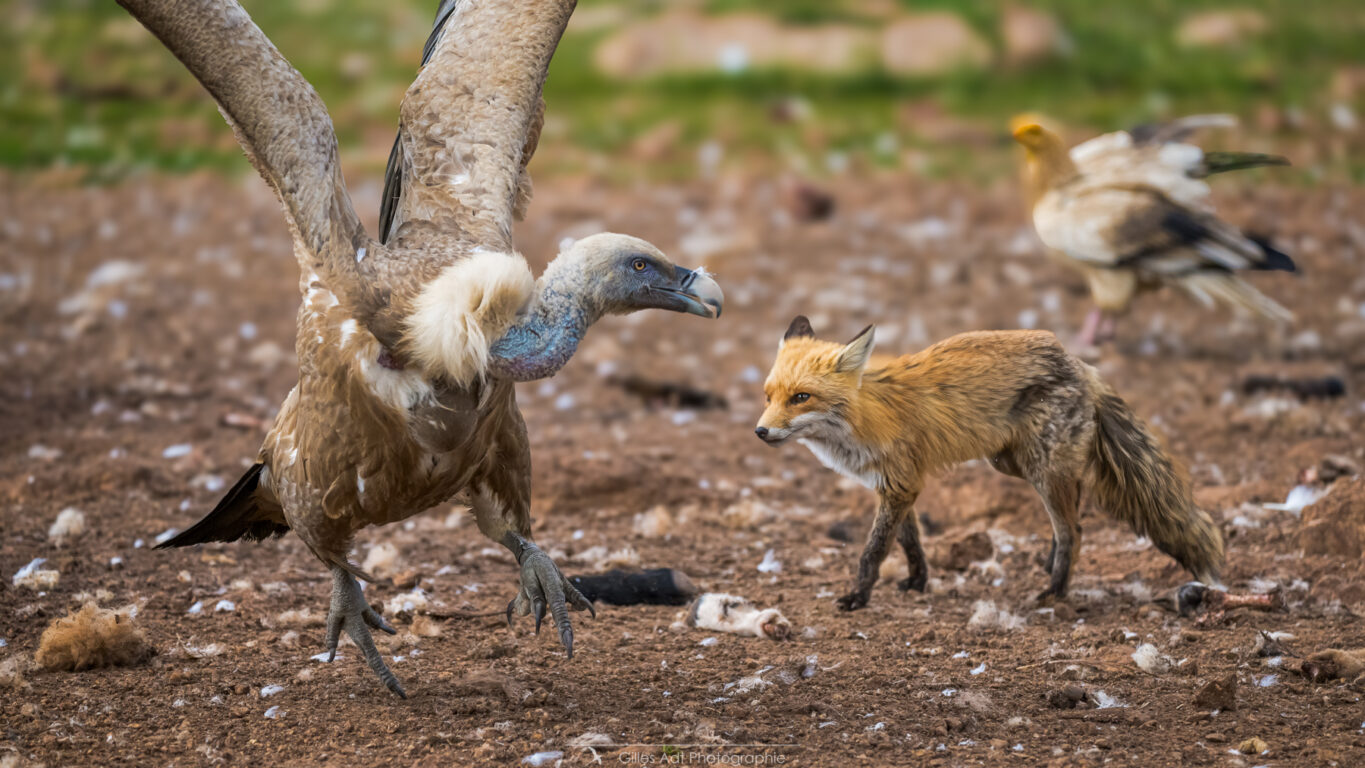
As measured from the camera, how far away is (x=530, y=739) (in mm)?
3672

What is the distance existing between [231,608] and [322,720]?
104 centimetres

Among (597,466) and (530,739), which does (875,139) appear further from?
(530,739)

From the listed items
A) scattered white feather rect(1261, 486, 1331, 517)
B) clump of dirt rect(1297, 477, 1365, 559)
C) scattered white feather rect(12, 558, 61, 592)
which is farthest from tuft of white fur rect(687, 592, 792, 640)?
scattered white feather rect(12, 558, 61, 592)

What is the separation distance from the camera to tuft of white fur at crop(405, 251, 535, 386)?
11.6ft

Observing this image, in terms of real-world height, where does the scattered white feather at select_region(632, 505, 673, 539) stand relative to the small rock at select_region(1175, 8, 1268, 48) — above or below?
below

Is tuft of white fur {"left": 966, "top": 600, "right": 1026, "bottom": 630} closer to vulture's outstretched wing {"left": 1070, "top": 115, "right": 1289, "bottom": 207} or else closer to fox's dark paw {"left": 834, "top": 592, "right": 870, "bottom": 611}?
fox's dark paw {"left": 834, "top": 592, "right": 870, "bottom": 611}

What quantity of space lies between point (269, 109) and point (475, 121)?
0.80m

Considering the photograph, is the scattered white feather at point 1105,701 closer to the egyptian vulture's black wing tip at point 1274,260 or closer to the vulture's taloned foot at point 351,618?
the vulture's taloned foot at point 351,618

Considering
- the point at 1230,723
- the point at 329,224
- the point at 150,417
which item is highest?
the point at 329,224

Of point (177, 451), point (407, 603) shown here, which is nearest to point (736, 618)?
point (407, 603)

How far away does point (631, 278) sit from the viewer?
3.78 metres

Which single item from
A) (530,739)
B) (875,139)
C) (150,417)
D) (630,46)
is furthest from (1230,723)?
(630,46)

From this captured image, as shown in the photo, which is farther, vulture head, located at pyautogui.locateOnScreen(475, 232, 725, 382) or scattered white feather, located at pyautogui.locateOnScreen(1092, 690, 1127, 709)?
scattered white feather, located at pyautogui.locateOnScreen(1092, 690, 1127, 709)

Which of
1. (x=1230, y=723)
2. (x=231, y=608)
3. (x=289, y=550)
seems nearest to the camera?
(x=1230, y=723)
